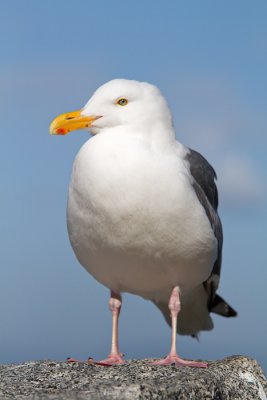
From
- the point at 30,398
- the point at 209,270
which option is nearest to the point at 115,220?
the point at 209,270

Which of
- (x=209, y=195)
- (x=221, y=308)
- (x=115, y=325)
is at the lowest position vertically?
(x=115, y=325)

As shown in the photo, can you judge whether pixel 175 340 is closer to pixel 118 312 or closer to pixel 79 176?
pixel 118 312

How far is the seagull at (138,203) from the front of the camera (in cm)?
887

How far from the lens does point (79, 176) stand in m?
9.15

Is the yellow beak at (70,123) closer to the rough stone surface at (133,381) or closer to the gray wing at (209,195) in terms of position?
the gray wing at (209,195)

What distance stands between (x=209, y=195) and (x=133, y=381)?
9.59ft

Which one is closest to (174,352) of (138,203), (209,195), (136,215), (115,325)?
(115,325)

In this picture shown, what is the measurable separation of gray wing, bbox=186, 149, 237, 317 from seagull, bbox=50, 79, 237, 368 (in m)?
0.01

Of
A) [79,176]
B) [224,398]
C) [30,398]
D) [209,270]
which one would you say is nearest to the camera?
[30,398]

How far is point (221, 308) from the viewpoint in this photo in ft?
36.7

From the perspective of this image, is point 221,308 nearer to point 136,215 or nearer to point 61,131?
point 136,215

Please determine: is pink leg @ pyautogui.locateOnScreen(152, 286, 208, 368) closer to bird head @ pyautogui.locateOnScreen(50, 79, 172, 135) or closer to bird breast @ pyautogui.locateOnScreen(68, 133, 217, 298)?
bird breast @ pyautogui.locateOnScreen(68, 133, 217, 298)

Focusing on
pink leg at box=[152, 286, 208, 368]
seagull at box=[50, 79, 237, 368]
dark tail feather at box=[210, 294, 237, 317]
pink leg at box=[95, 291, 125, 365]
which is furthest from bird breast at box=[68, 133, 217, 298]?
dark tail feather at box=[210, 294, 237, 317]

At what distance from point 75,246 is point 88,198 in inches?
31.6
